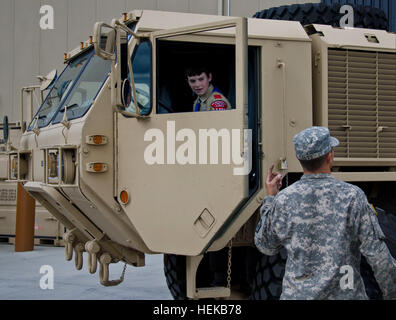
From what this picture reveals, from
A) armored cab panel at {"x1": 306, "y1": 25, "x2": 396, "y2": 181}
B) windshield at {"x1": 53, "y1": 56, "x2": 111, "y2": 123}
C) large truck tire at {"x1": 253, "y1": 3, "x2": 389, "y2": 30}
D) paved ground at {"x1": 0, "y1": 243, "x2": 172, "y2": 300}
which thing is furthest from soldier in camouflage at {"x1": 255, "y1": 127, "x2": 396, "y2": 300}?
paved ground at {"x1": 0, "y1": 243, "x2": 172, "y2": 300}

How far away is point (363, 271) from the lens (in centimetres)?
400

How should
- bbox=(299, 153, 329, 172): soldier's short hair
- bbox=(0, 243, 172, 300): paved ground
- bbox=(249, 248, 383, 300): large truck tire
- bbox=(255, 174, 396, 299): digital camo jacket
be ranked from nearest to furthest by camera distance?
bbox=(255, 174, 396, 299): digital camo jacket < bbox=(299, 153, 329, 172): soldier's short hair < bbox=(249, 248, 383, 300): large truck tire < bbox=(0, 243, 172, 300): paved ground

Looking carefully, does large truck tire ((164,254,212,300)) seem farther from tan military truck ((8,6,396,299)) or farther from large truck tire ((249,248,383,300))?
large truck tire ((249,248,383,300))

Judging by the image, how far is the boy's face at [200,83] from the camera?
170 inches

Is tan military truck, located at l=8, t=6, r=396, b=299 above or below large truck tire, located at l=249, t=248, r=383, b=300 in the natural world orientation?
above

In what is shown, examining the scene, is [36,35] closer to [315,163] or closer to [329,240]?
[315,163]

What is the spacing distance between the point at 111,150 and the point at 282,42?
4.87ft

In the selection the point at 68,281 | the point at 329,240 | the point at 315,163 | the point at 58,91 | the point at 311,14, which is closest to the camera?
the point at 329,240

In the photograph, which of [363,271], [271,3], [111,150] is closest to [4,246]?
[271,3]

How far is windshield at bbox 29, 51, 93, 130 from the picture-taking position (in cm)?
509

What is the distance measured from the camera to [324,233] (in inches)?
106

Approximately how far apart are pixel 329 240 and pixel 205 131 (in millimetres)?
1313

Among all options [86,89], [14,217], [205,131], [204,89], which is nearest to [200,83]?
[204,89]
